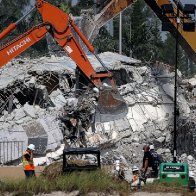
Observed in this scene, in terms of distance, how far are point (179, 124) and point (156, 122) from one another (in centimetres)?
90

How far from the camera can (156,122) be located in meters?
27.8

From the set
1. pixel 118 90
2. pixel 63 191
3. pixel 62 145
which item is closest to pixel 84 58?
pixel 118 90

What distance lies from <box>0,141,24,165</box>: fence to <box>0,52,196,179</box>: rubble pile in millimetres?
211

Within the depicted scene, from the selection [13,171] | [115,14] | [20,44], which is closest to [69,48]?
[20,44]

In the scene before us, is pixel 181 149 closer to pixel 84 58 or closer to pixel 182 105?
pixel 182 105

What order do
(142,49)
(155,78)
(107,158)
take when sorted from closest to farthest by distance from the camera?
(107,158), (155,78), (142,49)

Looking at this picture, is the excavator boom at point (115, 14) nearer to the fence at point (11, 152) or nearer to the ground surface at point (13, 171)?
the fence at point (11, 152)

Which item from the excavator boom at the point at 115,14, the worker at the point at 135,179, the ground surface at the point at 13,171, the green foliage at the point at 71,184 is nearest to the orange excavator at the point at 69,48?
the excavator boom at the point at 115,14

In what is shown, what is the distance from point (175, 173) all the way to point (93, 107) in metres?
7.68

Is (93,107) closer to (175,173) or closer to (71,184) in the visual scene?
(175,173)

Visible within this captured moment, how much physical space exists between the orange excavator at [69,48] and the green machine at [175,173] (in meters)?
7.14

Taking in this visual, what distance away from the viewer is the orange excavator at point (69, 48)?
26641 millimetres

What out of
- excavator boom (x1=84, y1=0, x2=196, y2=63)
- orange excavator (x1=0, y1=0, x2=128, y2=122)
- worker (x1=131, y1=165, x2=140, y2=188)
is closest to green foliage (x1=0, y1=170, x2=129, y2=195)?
worker (x1=131, y1=165, x2=140, y2=188)

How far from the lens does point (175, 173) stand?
19.5 m
